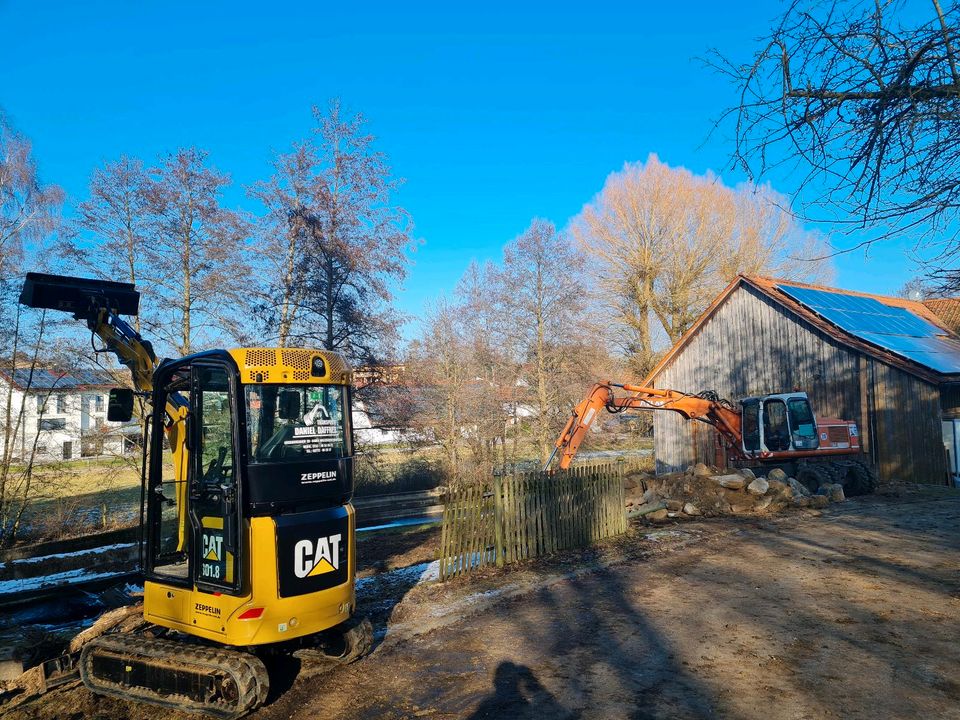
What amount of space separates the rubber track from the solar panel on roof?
67.4 feet

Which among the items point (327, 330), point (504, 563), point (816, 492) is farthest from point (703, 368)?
point (504, 563)

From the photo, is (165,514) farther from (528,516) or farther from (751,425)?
(751,425)

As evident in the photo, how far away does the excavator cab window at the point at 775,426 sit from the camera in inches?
746

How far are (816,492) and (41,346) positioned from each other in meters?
17.9

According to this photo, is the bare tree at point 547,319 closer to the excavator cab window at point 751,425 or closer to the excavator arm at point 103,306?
the excavator cab window at point 751,425

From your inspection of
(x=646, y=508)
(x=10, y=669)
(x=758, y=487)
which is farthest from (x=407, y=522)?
(x=10, y=669)

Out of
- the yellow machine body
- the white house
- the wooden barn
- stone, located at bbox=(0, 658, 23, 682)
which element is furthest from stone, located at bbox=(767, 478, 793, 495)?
the white house

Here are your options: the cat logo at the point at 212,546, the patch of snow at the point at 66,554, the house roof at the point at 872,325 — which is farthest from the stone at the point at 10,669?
the house roof at the point at 872,325

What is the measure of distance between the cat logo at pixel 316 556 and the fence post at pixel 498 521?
14.2 feet

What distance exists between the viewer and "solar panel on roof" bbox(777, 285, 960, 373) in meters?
21.1

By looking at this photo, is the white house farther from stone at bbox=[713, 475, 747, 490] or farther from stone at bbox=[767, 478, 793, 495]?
stone at bbox=[767, 478, 793, 495]

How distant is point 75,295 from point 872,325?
23787 millimetres

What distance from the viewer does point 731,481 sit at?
14.8 m

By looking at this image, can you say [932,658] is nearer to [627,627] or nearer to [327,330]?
[627,627]
